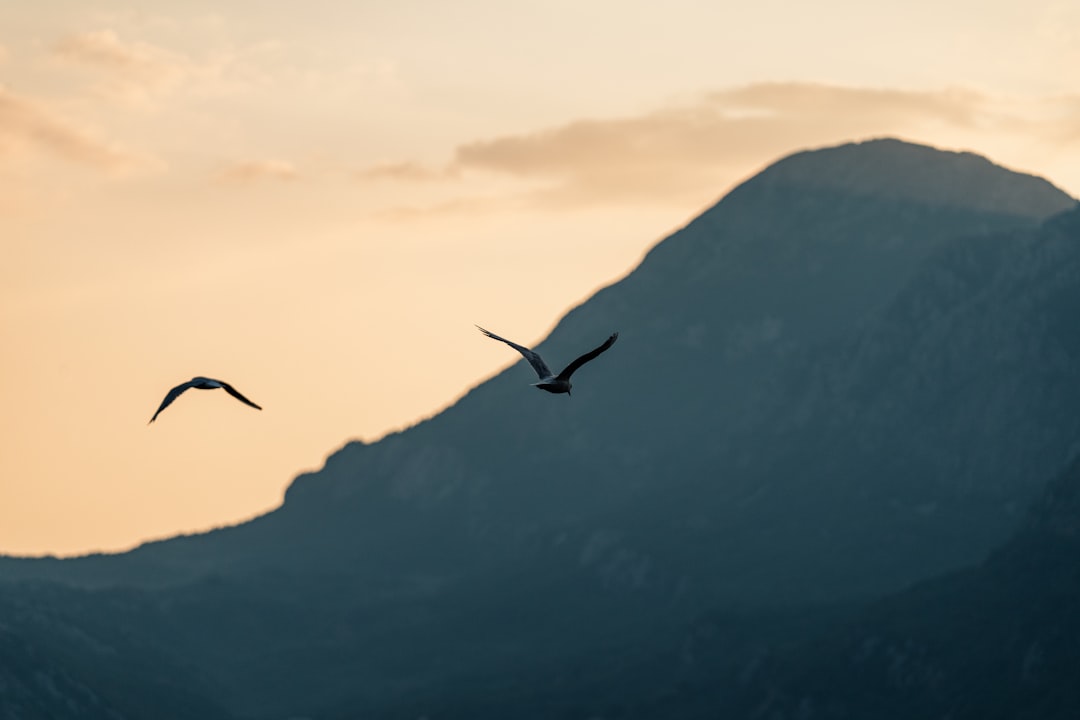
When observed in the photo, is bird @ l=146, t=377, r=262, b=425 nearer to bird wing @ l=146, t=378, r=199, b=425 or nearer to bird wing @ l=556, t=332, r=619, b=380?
bird wing @ l=146, t=378, r=199, b=425

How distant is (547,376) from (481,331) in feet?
22.7

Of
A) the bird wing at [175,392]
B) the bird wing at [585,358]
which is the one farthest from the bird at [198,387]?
the bird wing at [585,358]

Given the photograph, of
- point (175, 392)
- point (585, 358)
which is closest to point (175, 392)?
point (175, 392)

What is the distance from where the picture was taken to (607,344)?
117 metres

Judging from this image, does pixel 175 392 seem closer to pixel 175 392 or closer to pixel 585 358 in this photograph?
pixel 175 392

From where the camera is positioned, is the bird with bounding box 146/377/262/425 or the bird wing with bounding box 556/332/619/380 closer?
the bird wing with bounding box 556/332/619/380

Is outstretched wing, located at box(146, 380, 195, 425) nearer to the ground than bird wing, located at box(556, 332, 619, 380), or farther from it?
farther from it

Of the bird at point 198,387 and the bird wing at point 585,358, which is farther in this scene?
the bird at point 198,387

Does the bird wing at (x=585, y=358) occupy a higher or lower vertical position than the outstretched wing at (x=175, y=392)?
lower

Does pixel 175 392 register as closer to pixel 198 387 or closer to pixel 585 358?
pixel 198 387

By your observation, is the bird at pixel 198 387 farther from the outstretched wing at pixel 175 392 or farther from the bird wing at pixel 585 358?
the bird wing at pixel 585 358

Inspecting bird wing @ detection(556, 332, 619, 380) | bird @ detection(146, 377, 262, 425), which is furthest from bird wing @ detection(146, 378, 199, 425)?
bird wing @ detection(556, 332, 619, 380)

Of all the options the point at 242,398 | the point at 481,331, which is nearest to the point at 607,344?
the point at 481,331

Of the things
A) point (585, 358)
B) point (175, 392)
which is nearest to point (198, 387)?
point (175, 392)
